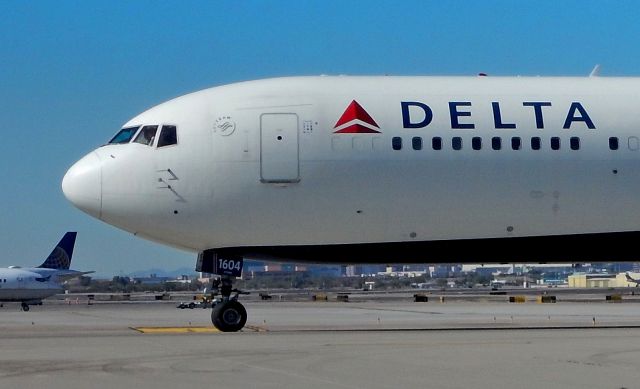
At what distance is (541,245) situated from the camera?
25734mm

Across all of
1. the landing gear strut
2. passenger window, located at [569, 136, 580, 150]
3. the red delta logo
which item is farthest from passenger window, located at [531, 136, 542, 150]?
the landing gear strut

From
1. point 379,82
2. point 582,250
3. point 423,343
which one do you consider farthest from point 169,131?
point 582,250

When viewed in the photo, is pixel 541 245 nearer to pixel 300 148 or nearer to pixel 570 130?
pixel 570 130

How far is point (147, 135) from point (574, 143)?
9.51 m

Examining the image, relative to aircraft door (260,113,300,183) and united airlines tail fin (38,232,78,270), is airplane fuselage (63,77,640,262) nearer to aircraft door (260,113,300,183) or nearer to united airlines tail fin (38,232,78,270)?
aircraft door (260,113,300,183)

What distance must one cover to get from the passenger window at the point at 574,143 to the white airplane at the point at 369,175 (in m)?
0.03

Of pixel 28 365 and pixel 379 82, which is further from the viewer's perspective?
pixel 379 82

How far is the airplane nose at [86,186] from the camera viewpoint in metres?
25.0

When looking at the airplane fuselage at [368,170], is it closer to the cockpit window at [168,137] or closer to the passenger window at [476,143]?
the passenger window at [476,143]

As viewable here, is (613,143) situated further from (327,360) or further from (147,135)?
(327,360)

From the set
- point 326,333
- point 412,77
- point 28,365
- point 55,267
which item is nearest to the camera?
point 28,365

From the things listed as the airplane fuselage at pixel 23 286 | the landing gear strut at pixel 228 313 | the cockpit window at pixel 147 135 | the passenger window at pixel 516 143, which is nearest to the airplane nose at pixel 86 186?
the cockpit window at pixel 147 135

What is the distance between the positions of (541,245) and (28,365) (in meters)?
13.2

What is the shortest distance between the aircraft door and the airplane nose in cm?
362
